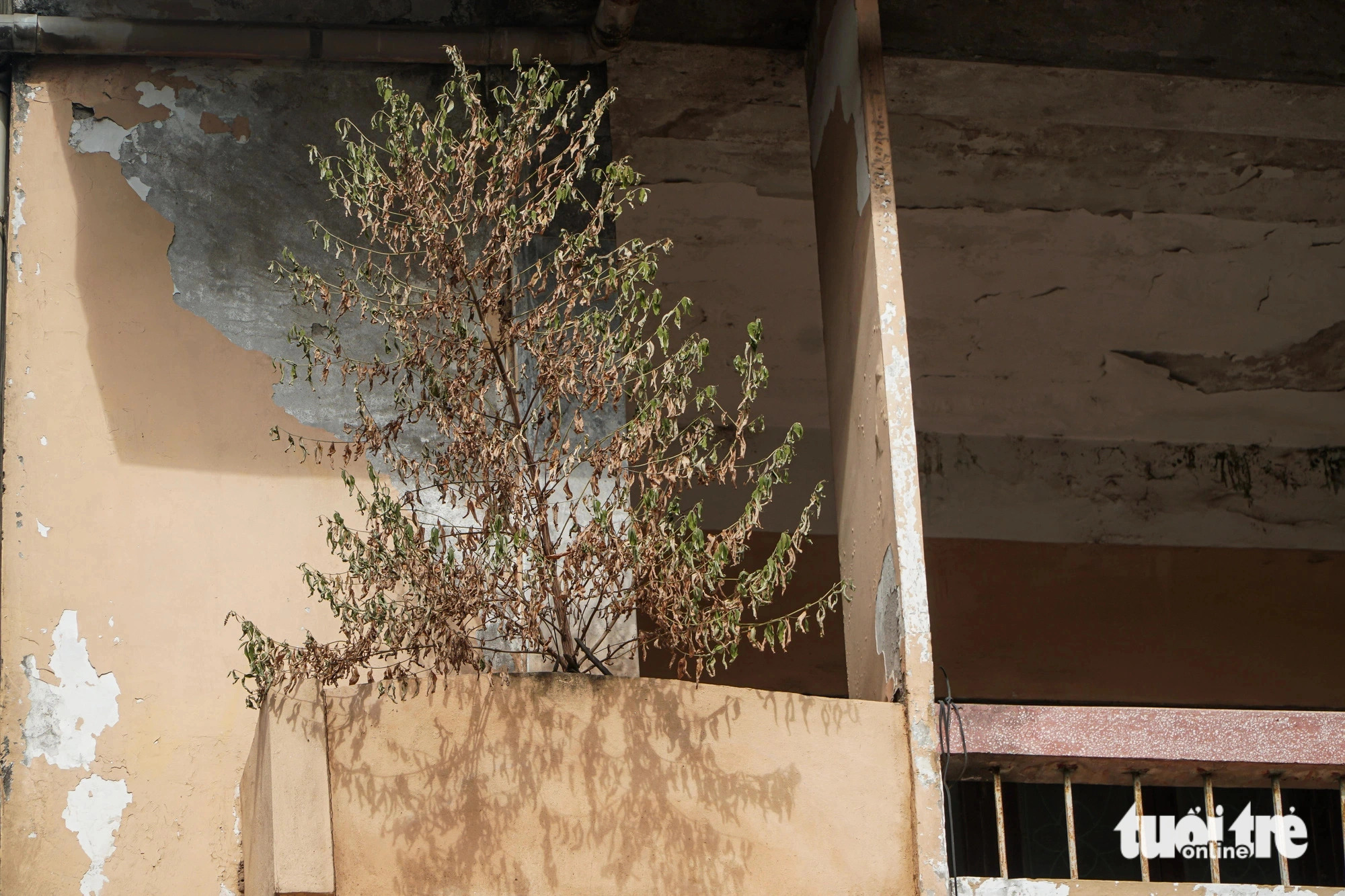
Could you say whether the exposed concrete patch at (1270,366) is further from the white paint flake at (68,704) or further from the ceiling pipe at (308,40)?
the white paint flake at (68,704)

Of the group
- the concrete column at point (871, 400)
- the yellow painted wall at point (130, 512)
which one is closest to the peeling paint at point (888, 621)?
the concrete column at point (871, 400)

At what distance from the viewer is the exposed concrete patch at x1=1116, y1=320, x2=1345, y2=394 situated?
742cm

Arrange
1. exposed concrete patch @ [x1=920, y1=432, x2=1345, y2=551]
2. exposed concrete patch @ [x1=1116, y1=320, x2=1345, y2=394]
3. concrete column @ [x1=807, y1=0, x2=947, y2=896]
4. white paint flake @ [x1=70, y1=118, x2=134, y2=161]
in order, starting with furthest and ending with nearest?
exposed concrete patch @ [x1=1116, y1=320, x2=1345, y2=394] < exposed concrete patch @ [x1=920, y1=432, x2=1345, y2=551] < white paint flake @ [x1=70, y1=118, x2=134, y2=161] < concrete column @ [x1=807, y1=0, x2=947, y2=896]

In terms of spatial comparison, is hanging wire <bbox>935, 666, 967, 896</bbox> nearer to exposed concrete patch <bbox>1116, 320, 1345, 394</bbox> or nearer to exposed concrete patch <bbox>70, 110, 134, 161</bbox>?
exposed concrete patch <bbox>70, 110, 134, 161</bbox>

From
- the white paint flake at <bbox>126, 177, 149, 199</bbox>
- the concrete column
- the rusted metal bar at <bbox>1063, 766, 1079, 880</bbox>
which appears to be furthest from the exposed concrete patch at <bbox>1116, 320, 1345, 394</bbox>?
the white paint flake at <bbox>126, 177, 149, 199</bbox>

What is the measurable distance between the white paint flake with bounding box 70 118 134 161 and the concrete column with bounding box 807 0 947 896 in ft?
7.28

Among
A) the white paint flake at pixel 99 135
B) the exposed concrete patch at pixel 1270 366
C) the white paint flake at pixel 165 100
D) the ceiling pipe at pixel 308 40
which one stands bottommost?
the exposed concrete patch at pixel 1270 366

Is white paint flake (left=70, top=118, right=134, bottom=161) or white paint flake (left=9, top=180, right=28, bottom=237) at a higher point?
white paint flake (left=70, top=118, right=134, bottom=161)

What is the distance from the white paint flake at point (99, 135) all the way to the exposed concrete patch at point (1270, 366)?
14.8 feet

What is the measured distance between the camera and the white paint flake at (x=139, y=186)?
497 cm

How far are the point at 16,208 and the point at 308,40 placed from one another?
106 centimetres

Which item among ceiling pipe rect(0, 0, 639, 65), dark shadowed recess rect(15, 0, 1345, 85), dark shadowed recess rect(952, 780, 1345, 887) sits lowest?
dark shadowed recess rect(952, 780, 1345, 887)

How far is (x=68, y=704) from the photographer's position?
4.41 m

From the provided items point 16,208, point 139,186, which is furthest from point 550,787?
point 16,208
